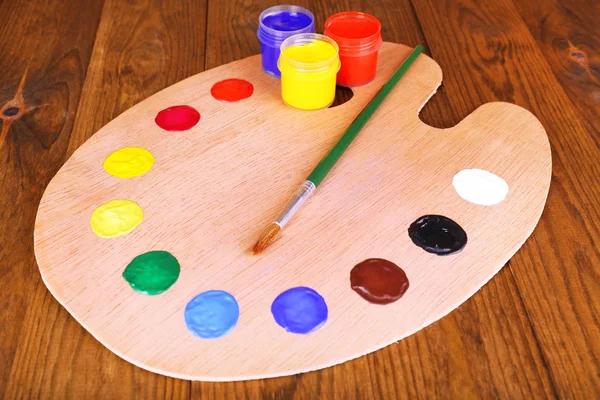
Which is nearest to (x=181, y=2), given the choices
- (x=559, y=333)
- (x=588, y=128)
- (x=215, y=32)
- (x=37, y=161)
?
(x=215, y=32)

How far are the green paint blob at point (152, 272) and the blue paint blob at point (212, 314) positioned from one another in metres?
0.04

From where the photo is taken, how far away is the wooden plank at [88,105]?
25.3 inches

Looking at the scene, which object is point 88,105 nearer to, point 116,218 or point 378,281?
point 116,218

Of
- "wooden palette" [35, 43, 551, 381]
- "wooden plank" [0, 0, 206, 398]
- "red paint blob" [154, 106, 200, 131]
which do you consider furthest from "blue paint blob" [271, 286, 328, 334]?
"red paint blob" [154, 106, 200, 131]

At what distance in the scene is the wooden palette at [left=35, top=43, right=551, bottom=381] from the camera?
0.67 metres

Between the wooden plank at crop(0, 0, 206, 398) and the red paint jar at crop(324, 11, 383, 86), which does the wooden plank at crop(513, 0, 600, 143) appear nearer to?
the red paint jar at crop(324, 11, 383, 86)

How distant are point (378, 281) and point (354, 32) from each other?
461 mm

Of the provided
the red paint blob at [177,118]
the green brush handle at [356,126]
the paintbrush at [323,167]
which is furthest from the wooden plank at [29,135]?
the green brush handle at [356,126]

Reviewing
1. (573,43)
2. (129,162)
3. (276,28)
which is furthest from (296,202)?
(573,43)

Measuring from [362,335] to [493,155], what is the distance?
0.36 meters

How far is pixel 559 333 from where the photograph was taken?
0.69 metres

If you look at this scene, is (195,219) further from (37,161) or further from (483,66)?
(483,66)

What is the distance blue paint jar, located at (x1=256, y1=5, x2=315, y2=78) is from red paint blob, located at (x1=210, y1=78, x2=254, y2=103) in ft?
0.17

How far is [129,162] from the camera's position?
2.82ft
